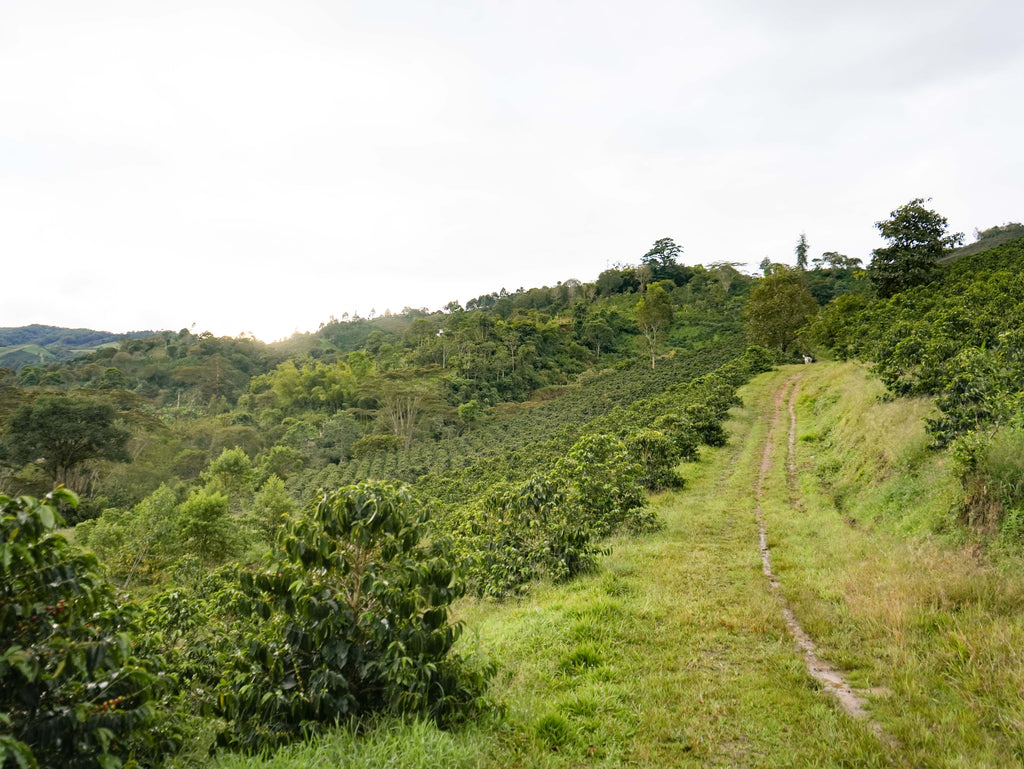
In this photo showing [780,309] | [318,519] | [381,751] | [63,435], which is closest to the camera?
[381,751]

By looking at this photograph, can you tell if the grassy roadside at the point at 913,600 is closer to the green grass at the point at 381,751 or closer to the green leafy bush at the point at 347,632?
the green grass at the point at 381,751

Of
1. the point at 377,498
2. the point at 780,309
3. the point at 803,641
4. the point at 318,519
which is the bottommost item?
the point at 803,641

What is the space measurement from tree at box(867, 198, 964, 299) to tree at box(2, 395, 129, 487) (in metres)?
50.1

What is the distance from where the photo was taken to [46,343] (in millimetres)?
184875

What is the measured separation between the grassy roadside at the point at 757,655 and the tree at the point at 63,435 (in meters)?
37.5

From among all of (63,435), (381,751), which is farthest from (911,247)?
(63,435)

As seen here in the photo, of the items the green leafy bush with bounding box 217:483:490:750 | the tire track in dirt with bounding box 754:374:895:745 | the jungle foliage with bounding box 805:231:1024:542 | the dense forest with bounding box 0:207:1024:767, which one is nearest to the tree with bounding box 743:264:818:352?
Result: the dense forest with bounding box 0:207:1024:767

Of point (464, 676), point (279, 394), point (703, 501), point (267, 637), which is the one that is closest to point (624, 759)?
point (464, 676)

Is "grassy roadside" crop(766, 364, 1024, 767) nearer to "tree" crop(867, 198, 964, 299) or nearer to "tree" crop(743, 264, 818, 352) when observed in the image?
"tree" crop(867, 198, 964, 299)

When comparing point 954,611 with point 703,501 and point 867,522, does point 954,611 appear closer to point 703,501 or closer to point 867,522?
point 867,522

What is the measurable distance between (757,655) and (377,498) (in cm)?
420

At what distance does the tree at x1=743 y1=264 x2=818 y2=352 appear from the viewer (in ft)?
129

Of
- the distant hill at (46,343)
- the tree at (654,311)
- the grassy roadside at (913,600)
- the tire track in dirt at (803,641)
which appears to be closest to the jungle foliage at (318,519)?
the tree at (654,311)

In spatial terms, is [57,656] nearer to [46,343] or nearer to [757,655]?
[757,655]
